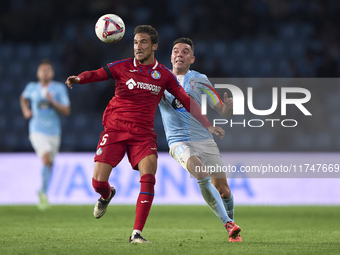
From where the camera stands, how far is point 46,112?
437 inches

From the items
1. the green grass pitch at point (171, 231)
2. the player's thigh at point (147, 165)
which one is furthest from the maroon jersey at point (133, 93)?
the green grass pitch at point (171, 231)

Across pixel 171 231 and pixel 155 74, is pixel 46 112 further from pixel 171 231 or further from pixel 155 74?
pixel 155 74

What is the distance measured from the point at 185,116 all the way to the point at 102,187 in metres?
1.35

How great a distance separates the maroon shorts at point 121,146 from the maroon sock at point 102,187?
0.24 metres

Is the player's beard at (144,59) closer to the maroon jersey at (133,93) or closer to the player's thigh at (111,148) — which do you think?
the maroon jersey at (133,93)

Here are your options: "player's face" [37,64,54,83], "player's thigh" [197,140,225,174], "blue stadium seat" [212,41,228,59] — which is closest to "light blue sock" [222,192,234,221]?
"player's thigh" [197,140,225,174]

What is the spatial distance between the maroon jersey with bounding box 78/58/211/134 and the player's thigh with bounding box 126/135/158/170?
9 cm

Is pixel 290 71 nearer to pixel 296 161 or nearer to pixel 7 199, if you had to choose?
pixel 296 161

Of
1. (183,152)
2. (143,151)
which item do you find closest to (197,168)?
(183,152)

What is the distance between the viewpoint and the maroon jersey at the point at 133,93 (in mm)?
5797

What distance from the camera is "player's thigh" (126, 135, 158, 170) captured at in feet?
18.6

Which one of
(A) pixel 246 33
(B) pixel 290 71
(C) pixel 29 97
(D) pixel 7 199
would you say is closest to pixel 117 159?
(C) pixel 29 97

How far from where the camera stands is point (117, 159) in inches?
228

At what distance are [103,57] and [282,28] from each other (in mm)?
4890
